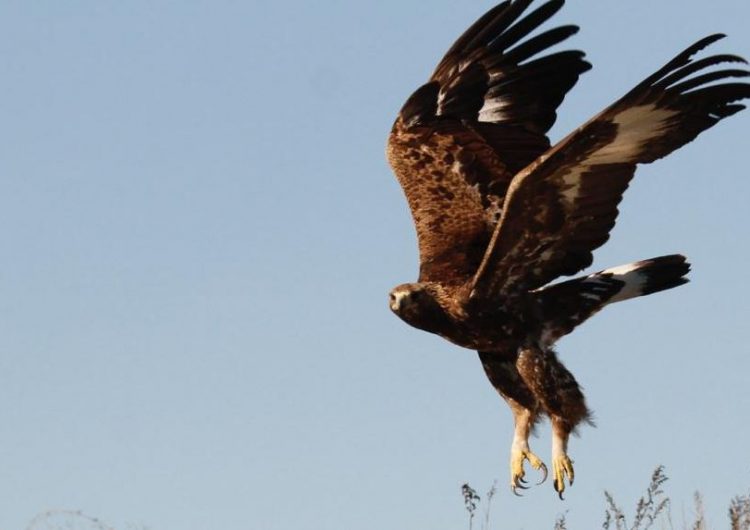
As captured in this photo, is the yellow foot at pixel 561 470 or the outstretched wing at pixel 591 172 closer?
the outstretched wing at pixel 591 172

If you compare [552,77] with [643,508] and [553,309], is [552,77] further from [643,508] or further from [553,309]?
[643,508]

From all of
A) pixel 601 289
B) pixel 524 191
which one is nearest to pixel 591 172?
pixel 524 191

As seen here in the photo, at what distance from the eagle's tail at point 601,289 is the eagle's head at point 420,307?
26.2 inches

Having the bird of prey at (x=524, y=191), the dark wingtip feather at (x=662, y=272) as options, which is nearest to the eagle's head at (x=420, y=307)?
the bird of prey at (x=524, y=191)

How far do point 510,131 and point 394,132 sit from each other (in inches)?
32.6

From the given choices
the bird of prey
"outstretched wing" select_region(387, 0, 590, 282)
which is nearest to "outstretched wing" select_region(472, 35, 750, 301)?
the bird of prey

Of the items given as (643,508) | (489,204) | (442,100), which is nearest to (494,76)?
(442,100)

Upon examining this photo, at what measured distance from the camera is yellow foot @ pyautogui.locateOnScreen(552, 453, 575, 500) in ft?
35.8

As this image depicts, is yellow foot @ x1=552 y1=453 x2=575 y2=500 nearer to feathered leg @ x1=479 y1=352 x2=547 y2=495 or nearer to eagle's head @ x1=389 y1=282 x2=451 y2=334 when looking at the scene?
feathered leg @ x1=479 y1=352 x2=547 y2=495

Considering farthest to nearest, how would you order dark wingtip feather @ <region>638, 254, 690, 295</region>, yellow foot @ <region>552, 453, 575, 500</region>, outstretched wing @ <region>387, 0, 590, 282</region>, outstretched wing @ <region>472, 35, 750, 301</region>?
outstretched wing @ <region>387, 0, 590, 282</region>
dark wingtip feather @ <region>638, 254, 690, 295</region>
yellow foot @ <region>552, 453, 575, 500</region>
outstretched wing @ <region>472, 35, 750, 301</region>

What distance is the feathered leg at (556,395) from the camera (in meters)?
11.1

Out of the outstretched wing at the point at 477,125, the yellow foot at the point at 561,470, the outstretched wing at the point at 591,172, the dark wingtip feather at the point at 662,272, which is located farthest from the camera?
the outstretched wing at the point at 477,125

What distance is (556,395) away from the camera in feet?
36.4

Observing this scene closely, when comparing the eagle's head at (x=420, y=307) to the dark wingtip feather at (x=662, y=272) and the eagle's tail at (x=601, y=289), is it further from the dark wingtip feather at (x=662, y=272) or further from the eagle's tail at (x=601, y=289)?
the dark wingtip feather at (x=662, y=272)
